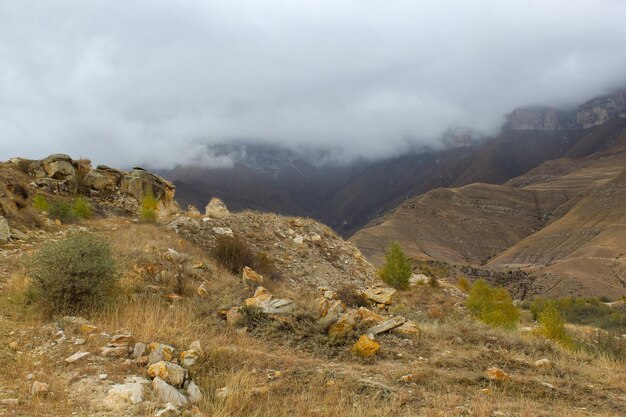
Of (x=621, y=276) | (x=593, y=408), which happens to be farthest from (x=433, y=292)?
(x=621, y=276)

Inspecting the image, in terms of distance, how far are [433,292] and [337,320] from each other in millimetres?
15985

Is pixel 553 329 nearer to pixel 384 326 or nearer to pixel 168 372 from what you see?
pixel 384 326

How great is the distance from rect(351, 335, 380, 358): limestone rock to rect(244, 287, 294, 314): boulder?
1746 millimetres

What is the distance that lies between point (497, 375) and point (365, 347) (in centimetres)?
210

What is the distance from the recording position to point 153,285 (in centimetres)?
1024

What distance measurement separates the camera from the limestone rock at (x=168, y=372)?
5611mm

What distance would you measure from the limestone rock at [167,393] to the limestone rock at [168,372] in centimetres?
24

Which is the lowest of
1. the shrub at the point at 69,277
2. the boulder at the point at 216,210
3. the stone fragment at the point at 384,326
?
the stone fragment at the point at 384,326

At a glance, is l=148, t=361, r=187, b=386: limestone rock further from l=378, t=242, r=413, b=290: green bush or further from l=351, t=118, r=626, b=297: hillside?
l=351, t=118, r=626, b=297: hillside

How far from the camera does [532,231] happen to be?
156 metres

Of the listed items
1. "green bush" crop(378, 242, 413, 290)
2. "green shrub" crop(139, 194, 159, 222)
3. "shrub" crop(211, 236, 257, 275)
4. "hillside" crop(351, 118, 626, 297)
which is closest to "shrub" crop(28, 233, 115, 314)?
"shrub" crop(211, 236, 257, 275)

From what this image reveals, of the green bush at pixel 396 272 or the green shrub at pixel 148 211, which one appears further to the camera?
the green bush at pixel 396 272

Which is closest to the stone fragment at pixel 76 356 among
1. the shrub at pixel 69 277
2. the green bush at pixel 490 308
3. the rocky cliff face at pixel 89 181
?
the shrub at pixel 69 277

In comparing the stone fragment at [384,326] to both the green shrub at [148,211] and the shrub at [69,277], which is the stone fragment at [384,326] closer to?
the shrub at [69,277]
